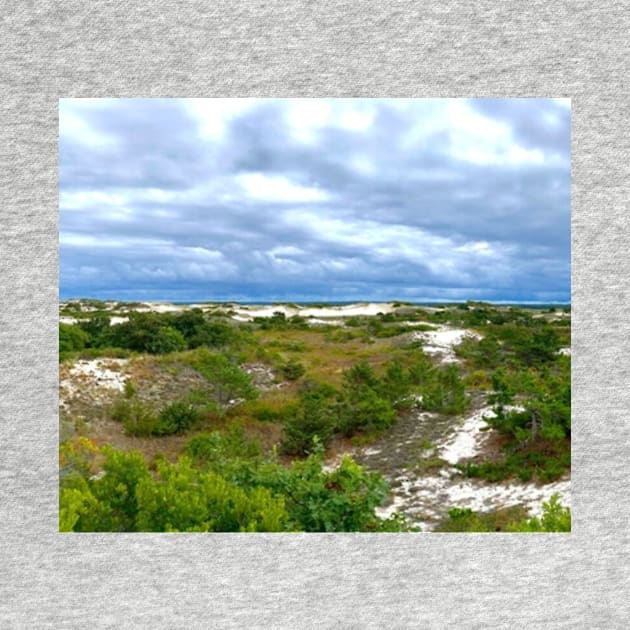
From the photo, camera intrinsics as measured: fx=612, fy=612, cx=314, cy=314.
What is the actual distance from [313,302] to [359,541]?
5.10 feet

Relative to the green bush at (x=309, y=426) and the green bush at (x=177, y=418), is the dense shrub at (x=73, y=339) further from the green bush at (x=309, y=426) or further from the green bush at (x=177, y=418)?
the green bush at (x=309, y=426)

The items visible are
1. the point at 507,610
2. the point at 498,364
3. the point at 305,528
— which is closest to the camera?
the point at 507,610

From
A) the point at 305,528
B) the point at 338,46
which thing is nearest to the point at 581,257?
the point at 338,46

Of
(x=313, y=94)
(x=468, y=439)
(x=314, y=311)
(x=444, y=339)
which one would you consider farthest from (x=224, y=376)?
(x=313, y=94)

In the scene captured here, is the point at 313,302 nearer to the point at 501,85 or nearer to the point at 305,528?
the point at 305,528

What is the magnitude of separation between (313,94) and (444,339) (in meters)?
1.83

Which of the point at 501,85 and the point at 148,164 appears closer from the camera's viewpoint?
the point at 501,85

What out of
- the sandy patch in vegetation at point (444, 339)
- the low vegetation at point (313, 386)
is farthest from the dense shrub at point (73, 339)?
the sandy patch in vegetation at point (444, 339)

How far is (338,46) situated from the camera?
10.2 ft

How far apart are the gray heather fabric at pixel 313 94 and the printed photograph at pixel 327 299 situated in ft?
1.44

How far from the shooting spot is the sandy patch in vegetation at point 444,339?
161 inches

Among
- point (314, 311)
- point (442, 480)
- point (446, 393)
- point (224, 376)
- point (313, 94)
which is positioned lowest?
point (442, 480)

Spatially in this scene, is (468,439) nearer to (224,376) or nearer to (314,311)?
(314,311)

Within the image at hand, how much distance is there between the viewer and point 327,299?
3969 millimetres
